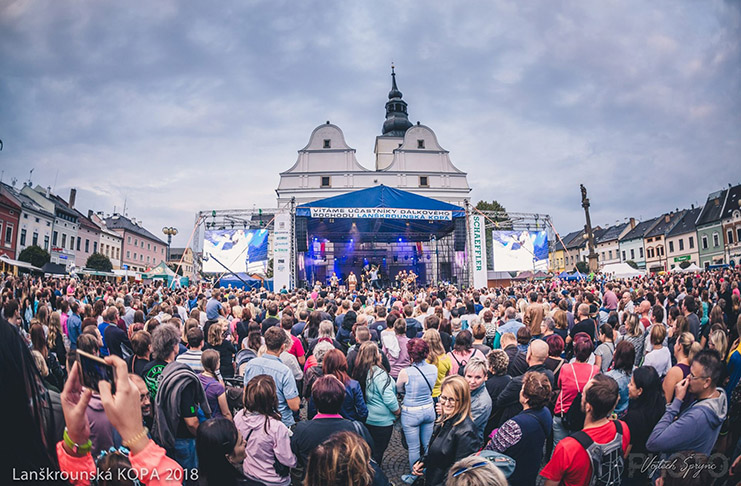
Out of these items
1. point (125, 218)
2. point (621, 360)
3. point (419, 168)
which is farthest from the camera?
point (125, 218)

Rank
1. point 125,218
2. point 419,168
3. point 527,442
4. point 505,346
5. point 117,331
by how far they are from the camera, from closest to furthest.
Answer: point 527,442 → point 505,346 → point 117,331 → point 419,168 → point 125,218

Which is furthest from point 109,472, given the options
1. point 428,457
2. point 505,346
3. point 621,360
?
point 505,346

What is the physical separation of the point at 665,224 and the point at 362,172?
41.7m

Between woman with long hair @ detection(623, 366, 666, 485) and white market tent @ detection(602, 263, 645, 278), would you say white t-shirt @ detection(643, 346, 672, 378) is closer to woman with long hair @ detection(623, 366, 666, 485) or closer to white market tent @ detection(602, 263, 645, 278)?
woman with long hair @ detection(623, 366, 666, 485)

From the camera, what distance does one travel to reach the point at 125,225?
54500 millimetres

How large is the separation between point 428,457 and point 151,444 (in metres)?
2.08

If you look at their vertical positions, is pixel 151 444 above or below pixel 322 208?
below

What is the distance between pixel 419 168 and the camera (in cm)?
3866

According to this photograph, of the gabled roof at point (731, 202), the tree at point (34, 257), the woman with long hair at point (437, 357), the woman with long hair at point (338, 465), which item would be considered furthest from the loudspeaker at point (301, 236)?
the gabled roof at point (731, 202)

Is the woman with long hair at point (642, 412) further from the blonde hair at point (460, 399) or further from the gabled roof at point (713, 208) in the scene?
the gabled roof at point (713, 208)

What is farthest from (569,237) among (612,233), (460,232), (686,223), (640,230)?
(460,232)

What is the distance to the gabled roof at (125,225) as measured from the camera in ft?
Result: 174

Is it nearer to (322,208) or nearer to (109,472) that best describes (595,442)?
(109,472)

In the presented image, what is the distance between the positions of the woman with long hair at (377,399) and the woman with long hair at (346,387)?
0.19 metres
